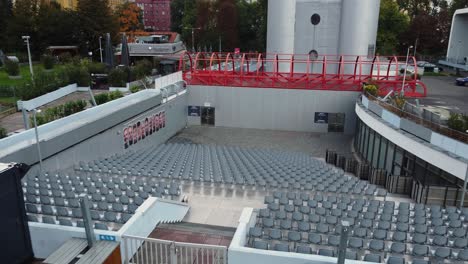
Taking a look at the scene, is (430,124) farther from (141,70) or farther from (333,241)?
(141,70)

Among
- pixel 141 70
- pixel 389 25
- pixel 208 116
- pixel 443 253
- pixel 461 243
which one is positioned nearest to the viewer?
pixel 443 253

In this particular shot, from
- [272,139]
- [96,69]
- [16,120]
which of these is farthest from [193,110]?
[96,69]

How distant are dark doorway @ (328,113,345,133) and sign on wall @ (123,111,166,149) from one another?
1236cm

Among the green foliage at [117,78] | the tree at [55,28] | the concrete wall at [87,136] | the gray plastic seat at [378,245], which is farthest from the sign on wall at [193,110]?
the tree at [55,28]

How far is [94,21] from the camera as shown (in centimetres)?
6231

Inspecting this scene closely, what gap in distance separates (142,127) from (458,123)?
16.4 meters

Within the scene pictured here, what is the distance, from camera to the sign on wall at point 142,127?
66.8ft

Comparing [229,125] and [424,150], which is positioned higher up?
[424,150]

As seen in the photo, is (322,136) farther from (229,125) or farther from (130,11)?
(130,11)

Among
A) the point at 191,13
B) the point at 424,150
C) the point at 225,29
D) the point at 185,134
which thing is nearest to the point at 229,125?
the point at 185,134

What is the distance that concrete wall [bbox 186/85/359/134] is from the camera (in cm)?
2688

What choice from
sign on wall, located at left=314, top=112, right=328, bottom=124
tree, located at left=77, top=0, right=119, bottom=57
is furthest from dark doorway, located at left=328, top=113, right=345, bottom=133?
tree, located at left=77, top=0, right=119, bottom=57

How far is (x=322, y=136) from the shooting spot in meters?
26.7

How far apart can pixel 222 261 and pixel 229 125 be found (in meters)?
22.3
